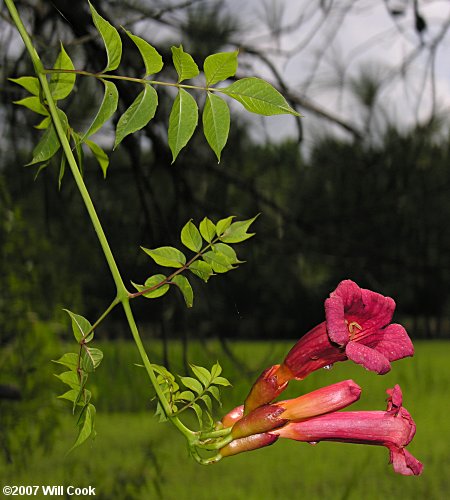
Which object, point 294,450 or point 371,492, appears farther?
point 294,450

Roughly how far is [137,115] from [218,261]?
0.06m

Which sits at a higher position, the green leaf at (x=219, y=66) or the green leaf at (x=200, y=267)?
the green leaf at (x=219, y=66)

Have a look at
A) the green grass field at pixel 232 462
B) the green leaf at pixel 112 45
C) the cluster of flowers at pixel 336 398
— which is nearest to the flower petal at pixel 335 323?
the cluster of flowers at pixel 336 398

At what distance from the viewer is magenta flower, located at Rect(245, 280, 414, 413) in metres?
0.24

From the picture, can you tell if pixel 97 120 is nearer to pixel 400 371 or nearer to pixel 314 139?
pixel 314 139

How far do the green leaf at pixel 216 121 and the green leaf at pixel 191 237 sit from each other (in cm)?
3

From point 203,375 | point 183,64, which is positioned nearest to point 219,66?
point 183,64

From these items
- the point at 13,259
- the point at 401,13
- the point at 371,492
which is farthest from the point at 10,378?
the point at 401,13

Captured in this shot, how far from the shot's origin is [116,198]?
235 centimetres

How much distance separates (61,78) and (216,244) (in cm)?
10

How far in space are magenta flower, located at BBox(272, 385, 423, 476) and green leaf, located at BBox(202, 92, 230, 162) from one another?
0.11 metres

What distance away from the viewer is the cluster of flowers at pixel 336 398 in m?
0.25

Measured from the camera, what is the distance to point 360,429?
0.88 ft

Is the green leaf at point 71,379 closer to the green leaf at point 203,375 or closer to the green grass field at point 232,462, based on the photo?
the green leaf at point 203,375
